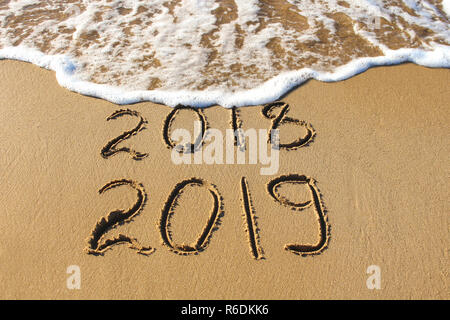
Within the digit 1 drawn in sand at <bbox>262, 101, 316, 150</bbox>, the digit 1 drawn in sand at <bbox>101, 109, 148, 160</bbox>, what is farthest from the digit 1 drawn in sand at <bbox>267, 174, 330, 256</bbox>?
the digit 1 drawn in sand at <bbox>101, 109, 148, 160</bbox>

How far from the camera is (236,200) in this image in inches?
84.1

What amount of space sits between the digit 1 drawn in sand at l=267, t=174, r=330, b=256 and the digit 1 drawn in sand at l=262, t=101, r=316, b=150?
0.27 metres

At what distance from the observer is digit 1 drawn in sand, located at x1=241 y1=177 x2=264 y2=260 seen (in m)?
1.93

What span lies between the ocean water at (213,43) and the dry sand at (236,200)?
0.25m

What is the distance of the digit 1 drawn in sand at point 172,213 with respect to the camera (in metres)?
1.95

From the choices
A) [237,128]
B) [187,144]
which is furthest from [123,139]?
[237,128]

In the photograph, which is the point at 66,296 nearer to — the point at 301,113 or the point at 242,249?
the point at 242,249

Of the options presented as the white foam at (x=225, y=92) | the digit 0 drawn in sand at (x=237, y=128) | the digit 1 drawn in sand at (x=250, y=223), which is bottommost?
the digit 1 drawn in sand at (x=250, y=223)

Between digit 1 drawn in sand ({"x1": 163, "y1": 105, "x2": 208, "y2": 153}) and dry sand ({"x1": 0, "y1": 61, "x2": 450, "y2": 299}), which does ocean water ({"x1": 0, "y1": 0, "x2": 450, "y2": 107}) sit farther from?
dry sand ({"x1": 0, "y1": 61, "x2": 450, "y2": 299})

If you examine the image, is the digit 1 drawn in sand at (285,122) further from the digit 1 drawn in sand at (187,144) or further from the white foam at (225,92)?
the digit 1 drawn in sand at (187,144)

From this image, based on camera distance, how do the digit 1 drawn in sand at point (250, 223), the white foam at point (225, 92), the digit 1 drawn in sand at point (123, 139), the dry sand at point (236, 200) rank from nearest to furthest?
1. the dry sand at point (236, 200)
2. the digit 1 drawn in sand at point (250, 223)
3. the digit 1 drawn in sand at point (123, 139)
4. the white foam at point (225, 92)

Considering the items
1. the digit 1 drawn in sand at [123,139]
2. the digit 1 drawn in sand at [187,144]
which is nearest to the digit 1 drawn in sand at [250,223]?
the digit 1 drawn in sand at [187,144]

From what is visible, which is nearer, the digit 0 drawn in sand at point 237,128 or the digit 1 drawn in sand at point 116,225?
the digit 1 drawn in sand at point 116,225

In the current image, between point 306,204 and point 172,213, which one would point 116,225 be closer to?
point 172,213
